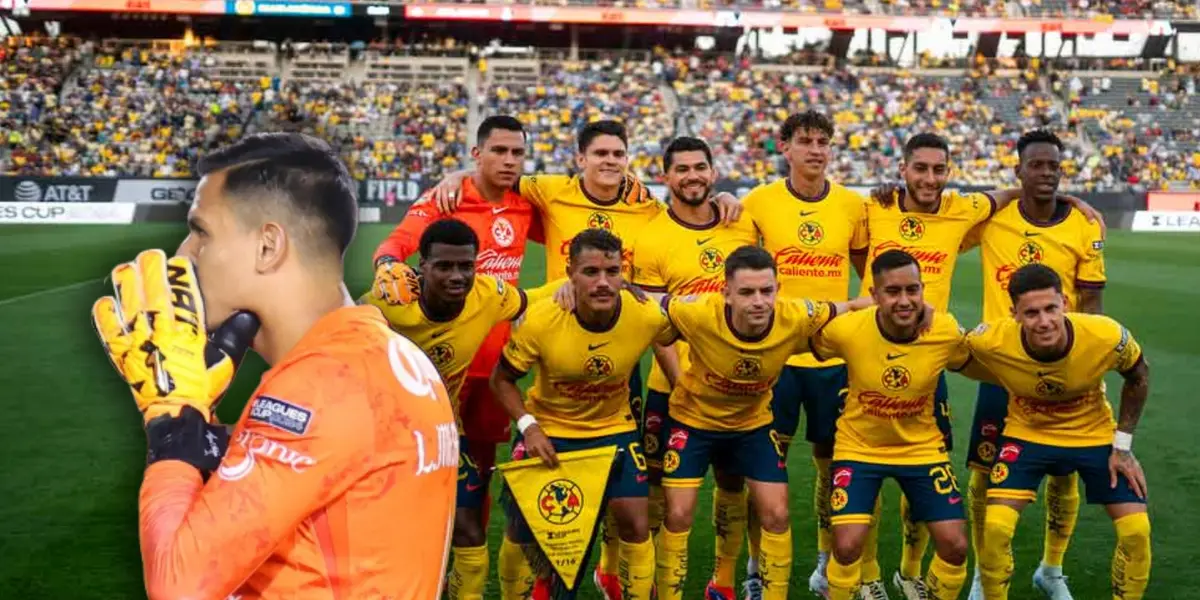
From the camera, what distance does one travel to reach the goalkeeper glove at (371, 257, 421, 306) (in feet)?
16.4

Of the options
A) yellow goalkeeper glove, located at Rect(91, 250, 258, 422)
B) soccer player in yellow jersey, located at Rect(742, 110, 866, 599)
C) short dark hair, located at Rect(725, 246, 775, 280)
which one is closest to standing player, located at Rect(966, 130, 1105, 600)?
soccer player in yellow jersey, located at Rect(742, 110, 866, 599)

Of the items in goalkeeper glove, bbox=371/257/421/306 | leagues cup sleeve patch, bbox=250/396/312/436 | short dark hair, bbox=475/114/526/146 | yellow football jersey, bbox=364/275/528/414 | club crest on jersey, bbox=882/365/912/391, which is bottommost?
club crest on jersey, bbox=882/365/912/391

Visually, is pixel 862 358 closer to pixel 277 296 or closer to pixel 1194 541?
pixel 1194 541

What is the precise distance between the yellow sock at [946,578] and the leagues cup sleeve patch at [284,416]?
4.12m

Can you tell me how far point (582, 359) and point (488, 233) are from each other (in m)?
1.18

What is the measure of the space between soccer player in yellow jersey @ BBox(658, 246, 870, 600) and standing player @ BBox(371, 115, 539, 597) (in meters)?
0.97

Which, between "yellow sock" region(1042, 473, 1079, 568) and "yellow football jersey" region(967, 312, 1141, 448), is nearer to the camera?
"yellow football jersey" region(967, 312, 1141, 448)

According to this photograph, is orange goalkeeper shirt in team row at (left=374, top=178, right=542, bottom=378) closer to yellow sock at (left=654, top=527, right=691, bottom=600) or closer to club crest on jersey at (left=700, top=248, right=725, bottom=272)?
club crest on jersey at (left=700, top=248, right=725, bottom=272)

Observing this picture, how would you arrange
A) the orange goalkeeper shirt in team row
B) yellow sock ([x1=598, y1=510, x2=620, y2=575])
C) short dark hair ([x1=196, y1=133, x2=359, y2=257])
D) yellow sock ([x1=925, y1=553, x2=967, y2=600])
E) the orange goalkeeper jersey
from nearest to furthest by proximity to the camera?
the orange goalkeeper jersey → short dark hair ([x1=196, y1=133, x2=359, y2=257]) → yellow sock ([x1=925, y1=553, x2=967, y2=600]) → yellow sock ([x1=598, y1=510, x2=620, y2=575]) → the orange goalkeeper shirt in team row

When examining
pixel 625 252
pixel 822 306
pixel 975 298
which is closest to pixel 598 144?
pixel 625 252

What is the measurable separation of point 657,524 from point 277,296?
439 centimetres

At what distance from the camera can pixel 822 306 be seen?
18.2ft

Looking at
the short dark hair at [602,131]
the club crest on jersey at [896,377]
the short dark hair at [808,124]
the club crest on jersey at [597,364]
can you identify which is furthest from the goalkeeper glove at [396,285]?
the short dark hair at [808,124]

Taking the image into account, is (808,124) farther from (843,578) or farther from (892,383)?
(843,578)
